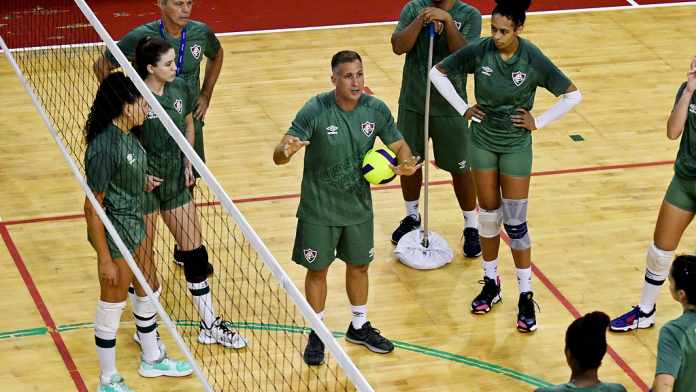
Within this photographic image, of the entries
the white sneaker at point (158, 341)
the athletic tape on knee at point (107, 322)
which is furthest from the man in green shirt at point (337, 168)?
the athletic tape on knee at point (107, 322)

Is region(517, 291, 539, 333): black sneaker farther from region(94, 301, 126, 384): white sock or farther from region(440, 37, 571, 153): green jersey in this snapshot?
region(94, 301, 126, 384): white sock

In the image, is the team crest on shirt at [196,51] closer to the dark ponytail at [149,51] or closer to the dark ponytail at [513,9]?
the dark ponytail at [149,51]

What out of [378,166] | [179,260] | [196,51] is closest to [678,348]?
[378,166]

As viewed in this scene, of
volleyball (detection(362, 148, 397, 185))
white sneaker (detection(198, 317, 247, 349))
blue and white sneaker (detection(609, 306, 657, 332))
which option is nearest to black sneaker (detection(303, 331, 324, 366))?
white sneaker (detection(198, 317, 247, 349))

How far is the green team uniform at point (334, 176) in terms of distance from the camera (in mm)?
8875

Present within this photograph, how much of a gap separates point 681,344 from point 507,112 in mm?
3130

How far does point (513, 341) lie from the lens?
9.67 metres

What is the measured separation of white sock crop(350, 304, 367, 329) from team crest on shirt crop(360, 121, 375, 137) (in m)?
1.34

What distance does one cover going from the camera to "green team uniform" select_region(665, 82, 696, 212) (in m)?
9.02

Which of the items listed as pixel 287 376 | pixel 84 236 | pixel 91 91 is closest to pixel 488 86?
pixel 287 376

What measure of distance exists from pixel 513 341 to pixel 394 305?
1012mm

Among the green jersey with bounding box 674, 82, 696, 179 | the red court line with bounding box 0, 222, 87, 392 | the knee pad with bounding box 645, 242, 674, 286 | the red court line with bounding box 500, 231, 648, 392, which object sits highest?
the green jersey with bounding box 674, 82, 696, 179

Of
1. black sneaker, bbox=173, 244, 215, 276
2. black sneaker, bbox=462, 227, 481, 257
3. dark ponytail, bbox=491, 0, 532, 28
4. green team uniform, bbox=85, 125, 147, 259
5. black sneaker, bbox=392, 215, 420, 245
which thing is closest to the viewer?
green team uniform, bbox=85, 125, 147, 259

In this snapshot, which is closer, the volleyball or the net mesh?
the volleyball
